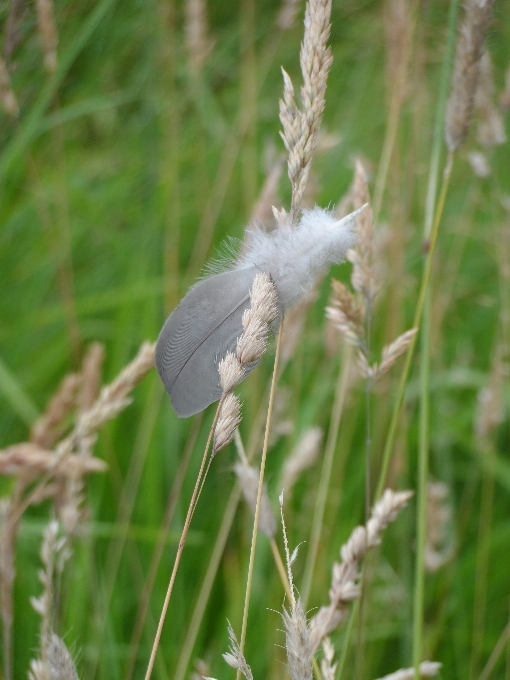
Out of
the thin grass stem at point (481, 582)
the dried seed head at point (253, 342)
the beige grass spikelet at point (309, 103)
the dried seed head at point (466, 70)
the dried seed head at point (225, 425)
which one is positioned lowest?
the thin grass stem at point (481, 582)

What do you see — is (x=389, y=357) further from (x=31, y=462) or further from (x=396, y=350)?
(x=31, y=462)

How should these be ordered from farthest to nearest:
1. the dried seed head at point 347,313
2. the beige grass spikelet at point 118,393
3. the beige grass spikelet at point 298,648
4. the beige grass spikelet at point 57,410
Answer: the beige grass spikelet at point 57,410 → the beige grass spikelet at point 118,393 → the dried seed head at point 347,313 → the beige grass spikelet at point 298,648


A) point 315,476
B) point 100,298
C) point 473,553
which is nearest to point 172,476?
point 315,476

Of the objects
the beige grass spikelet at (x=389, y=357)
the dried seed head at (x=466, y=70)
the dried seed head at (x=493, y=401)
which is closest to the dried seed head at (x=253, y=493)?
the beige grass spikelet at (x=389, y=357)

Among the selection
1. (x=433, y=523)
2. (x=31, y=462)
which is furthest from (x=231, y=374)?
(x=433, y=523)

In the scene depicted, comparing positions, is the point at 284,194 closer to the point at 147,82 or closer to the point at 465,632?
the point at 147,82

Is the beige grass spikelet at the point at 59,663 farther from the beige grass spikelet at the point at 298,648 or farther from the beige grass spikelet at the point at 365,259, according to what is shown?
the beige grass spikelet at the point at 365,259

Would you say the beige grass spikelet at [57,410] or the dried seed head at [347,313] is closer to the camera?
the dried seed head at [347,313]

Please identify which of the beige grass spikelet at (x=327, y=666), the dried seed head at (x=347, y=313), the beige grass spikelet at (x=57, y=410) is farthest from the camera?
the beige grass spikelet at (x=57, y=410)
